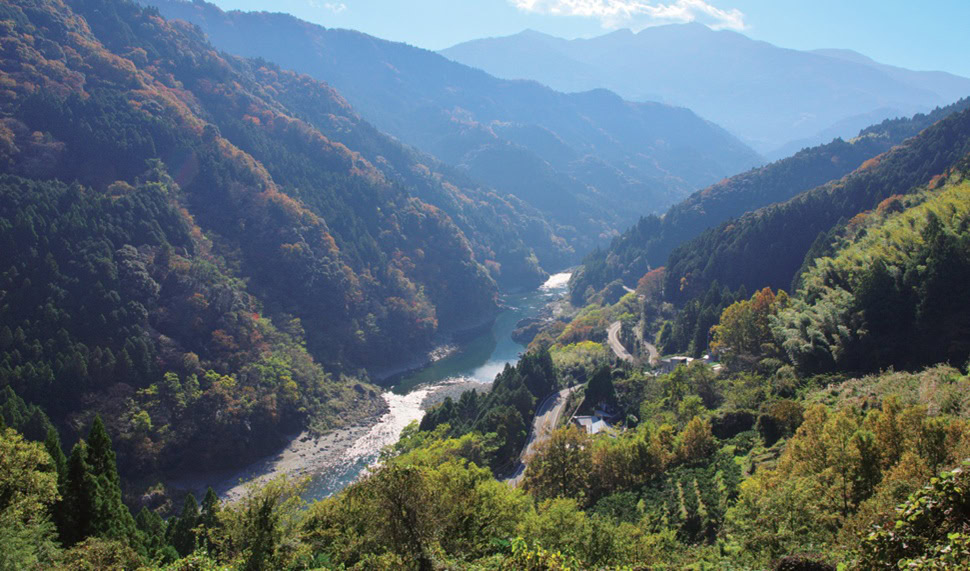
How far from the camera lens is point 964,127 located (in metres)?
102

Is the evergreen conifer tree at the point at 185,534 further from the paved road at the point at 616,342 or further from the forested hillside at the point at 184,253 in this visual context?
the paved road at the point at 616,342

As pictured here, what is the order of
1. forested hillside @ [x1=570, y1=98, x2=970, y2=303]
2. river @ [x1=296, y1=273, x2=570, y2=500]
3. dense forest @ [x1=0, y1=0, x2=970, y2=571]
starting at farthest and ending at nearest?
1. forested hillside @ [x1=570, y1=98, x2=970, y2=303]
2. river @ [x1=296, y1=273, x2=570, y2=500]
3. dense forest @ [x1=0, y1=0, x2=970, y2=571]

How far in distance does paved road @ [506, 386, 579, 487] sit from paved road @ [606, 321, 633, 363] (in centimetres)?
2105

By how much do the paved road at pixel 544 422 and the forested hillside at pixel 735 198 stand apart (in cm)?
7962

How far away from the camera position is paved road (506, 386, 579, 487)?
56531mm

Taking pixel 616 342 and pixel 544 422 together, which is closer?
pixel 544 422

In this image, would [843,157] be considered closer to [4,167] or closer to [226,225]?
[226,225]

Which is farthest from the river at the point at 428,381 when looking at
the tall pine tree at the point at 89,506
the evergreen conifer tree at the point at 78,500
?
the evergreen conifer tree at the point at 78,500

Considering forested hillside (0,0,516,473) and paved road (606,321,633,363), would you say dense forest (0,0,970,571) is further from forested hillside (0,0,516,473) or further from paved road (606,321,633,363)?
paved road (606,321,633,363)

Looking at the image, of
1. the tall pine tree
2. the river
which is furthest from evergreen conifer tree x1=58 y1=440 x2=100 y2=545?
the river

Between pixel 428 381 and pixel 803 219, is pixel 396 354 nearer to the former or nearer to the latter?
pixel 428 381

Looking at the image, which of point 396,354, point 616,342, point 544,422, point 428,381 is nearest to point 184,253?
point 396,354

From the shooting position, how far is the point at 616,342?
341ft

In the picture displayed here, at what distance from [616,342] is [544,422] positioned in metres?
41.1
